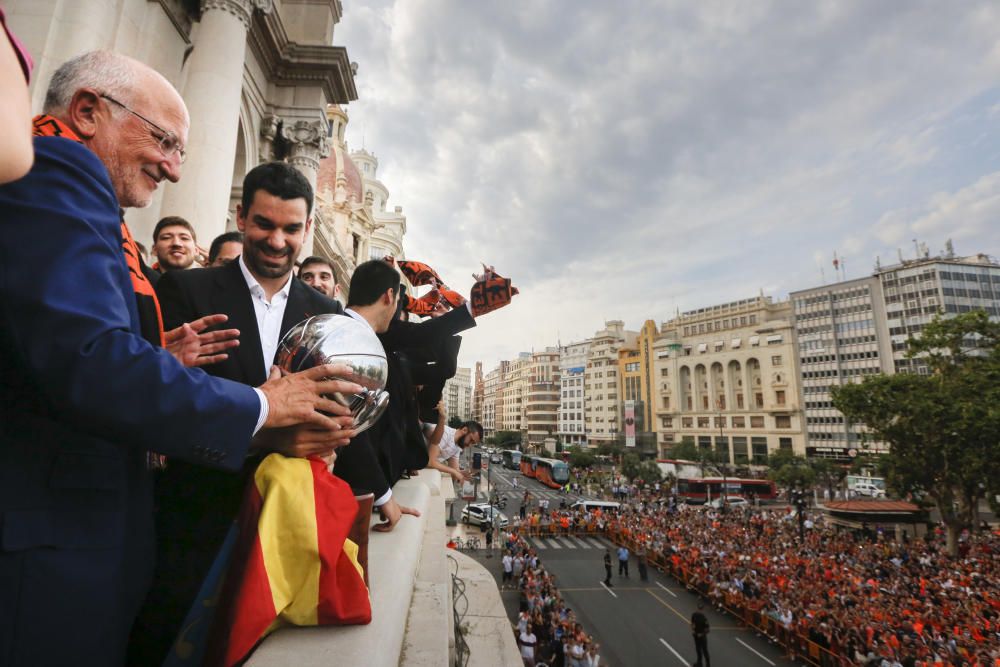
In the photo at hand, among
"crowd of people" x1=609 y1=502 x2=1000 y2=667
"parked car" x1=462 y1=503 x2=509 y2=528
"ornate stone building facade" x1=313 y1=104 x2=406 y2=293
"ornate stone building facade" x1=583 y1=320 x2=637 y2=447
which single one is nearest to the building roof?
"crowd of people" x1=609 y1=502 x2=1000 y2=667

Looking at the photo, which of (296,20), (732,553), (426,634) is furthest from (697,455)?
(426,634)

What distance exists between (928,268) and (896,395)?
52757 mm

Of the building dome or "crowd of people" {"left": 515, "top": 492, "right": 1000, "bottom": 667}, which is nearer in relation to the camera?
"crowd of people" {"left": 515, "top": 492, "right": 1000, "bottom": 667}

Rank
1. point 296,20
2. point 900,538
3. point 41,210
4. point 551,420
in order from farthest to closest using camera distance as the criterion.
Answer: point 551,420, point 900,538, point 296,20, point 41,210

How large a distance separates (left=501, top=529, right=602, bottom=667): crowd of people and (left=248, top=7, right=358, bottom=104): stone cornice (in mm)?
14788

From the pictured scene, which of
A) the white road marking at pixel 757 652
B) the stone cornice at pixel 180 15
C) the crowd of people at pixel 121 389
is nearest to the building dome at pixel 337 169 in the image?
the stone cornice at pixel 180 15

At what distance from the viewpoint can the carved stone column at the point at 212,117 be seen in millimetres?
7301

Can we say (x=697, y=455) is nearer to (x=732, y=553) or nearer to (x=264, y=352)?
(x=732, y=553)

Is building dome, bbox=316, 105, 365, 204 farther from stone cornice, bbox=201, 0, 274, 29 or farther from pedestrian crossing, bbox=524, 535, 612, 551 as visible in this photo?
pedestrian crossing, bbox=524, 535, 612, 551

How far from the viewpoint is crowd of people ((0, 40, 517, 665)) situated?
3.18 ft

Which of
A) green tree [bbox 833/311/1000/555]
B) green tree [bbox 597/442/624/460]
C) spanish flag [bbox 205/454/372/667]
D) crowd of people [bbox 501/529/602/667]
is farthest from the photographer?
green tree [bbox 597/442/624/460]

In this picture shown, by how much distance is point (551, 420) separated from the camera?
10088 centimetres

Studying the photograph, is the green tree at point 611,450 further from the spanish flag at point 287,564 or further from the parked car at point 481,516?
the spanish flag at point 287,564

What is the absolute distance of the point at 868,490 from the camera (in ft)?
145
